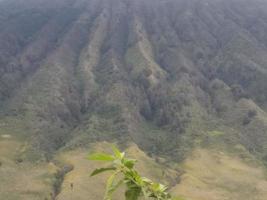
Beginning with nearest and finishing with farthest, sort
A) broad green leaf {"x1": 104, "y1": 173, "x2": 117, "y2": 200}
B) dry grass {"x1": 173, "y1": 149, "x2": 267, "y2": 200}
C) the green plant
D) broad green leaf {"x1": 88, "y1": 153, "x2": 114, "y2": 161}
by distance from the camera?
broad green leaf {"x1": 104, "y1": 173, "x2": 117, "y2": 200}
the green plant
broad green leaf {"x1": 88, "y1": 153, "x2": 114, "y2": 161}
dry grass {"x1": 173, "y1": 149, "x2": 267, "y2": 200}

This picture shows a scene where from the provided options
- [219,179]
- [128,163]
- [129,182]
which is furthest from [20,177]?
[129,182]

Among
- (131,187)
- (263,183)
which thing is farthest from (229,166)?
(131,187)

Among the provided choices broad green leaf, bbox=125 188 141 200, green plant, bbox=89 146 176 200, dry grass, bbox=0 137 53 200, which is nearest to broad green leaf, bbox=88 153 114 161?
green plant, bbox=89 146 176 200

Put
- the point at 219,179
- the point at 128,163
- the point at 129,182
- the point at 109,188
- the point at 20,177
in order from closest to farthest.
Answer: the point at 109,188 → the point at 129,182 → the point at 128,163 → the point at 20,177 → the point at 219,179

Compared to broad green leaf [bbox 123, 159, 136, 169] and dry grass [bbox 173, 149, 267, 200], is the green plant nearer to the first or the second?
broad green leaf [bbox 123, 159, 136, 169]

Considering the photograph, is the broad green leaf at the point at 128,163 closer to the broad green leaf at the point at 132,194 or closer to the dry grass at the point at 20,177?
the broad green leaf at the point at 132,194

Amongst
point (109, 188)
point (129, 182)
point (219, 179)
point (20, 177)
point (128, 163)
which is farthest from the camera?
point (219, 179)

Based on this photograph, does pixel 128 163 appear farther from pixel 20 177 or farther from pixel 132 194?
pixel 20 177

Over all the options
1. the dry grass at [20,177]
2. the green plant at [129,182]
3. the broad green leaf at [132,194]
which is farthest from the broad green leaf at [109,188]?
the dry grass at [20,177]

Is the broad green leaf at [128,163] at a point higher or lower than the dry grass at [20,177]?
higher
